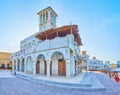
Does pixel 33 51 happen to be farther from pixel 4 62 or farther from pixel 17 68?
pixel 4 62

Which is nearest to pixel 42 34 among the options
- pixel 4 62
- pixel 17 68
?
pixel 17 68

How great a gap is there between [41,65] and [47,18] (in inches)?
546

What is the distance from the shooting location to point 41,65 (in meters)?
21.4

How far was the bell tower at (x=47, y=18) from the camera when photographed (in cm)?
3030

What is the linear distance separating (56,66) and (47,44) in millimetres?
3557

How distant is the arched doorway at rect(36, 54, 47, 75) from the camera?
20.9 metres

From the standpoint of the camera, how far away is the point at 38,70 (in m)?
22.2

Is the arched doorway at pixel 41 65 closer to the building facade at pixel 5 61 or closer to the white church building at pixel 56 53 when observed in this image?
the white church building at pixel 56 53

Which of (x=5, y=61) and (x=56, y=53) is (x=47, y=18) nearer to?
(x=56, y=53)

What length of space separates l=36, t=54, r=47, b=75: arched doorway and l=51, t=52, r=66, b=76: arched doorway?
214 cm

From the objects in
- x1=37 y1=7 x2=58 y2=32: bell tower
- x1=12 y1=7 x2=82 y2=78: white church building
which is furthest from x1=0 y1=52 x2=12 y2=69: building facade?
x1=12 y1=7 x2=82 y2=78: white church building

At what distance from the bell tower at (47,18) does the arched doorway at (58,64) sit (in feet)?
41.4

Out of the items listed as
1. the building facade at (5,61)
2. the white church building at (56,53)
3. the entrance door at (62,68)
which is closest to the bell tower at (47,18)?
the white church building at (56,53)

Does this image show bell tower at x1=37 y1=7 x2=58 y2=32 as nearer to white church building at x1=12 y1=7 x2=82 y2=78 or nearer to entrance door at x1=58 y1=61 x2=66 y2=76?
white church building at x1=12 y1=7 x2=82 y2=78
